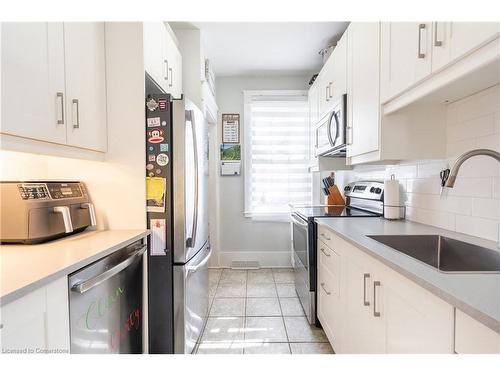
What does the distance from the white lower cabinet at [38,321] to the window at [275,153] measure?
2.85 meters

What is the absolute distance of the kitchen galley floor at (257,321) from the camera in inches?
74.1

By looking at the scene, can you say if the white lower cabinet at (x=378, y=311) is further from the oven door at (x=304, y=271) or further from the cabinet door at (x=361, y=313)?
the oven door at (x=304, y=271)

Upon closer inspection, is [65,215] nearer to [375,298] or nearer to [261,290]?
[375,298]

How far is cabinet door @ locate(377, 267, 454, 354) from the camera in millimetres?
740

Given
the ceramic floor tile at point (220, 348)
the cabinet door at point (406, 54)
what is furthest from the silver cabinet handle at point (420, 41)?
the ceramic floor tile at point (220, 348)

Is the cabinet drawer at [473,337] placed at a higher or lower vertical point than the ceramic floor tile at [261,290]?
higher

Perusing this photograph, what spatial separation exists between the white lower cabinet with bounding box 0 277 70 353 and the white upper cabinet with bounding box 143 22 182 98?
1.33 m

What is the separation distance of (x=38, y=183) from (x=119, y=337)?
794 millimetres

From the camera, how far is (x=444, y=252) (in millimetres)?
1341

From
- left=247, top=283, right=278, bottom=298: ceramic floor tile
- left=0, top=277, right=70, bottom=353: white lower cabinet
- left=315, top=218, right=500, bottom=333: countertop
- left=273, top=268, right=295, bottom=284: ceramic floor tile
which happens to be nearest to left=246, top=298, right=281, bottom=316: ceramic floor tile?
left=247, top=283, right=278, bottom=298: ceramic floor tile

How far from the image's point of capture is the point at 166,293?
5.42ft

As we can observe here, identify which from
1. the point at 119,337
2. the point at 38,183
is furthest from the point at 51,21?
the point at 119,337

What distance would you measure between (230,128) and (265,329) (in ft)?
8.05
